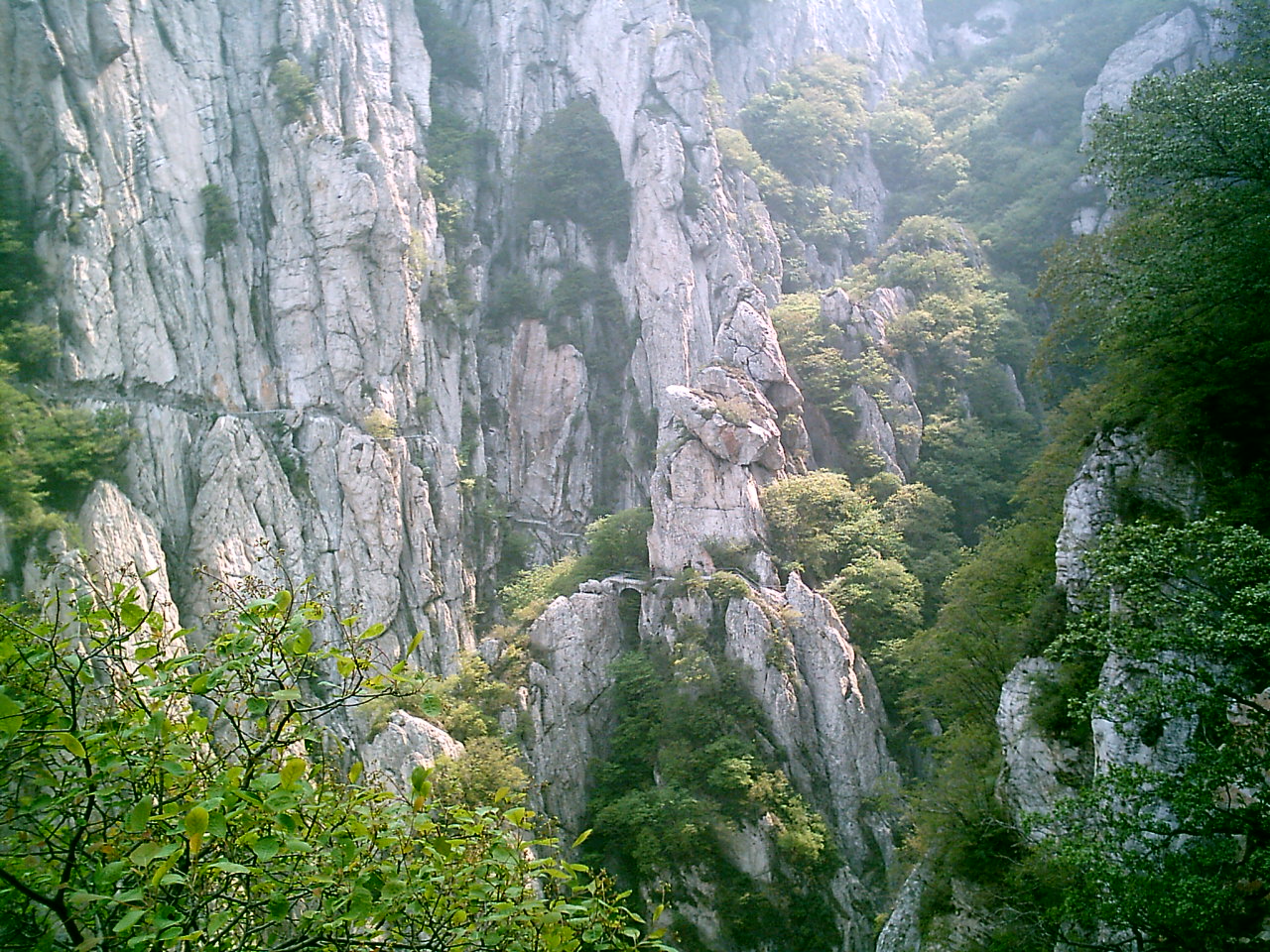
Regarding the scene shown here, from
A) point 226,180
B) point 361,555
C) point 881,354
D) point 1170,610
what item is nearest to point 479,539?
point 361,555

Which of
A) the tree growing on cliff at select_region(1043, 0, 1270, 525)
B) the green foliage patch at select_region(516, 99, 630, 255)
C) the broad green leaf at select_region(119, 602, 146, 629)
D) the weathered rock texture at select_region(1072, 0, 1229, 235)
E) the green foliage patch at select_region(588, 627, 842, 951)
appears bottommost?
the green foliage patch at select_region(588, 627, 842, 951)

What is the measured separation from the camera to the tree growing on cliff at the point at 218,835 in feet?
10.0

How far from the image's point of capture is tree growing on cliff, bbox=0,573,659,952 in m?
3.06

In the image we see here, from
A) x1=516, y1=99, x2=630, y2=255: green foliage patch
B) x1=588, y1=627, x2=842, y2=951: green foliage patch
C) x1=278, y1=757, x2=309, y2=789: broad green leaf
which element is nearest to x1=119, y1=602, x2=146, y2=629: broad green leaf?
x1=278, y1=757, x2=309, y2=789: broad green leaf

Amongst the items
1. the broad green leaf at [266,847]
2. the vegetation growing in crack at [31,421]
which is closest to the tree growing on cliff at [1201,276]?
the broad green leaf at [266,847]

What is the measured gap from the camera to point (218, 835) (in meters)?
3.27

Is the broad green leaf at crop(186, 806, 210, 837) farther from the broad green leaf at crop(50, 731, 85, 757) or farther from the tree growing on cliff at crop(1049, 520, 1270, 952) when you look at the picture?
the tree growing on cliff at crop(1049, 520, 1270, 952)

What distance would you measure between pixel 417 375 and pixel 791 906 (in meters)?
20.8

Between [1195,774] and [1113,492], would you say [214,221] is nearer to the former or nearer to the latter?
[1113,492]

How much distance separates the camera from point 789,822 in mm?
19750

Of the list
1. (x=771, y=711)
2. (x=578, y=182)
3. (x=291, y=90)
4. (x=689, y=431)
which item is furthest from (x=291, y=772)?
(x=578, y=182)

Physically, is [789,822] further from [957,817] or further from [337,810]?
[337,810]

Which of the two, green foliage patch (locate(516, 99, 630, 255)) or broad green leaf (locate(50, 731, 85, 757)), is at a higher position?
green foliage patch (locate(516, 99, 630, 255))

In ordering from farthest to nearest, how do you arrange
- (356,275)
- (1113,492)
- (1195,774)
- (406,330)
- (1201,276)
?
(406,330) < (356,275) < (1113,492) < (1201,276) < (1195,774)
